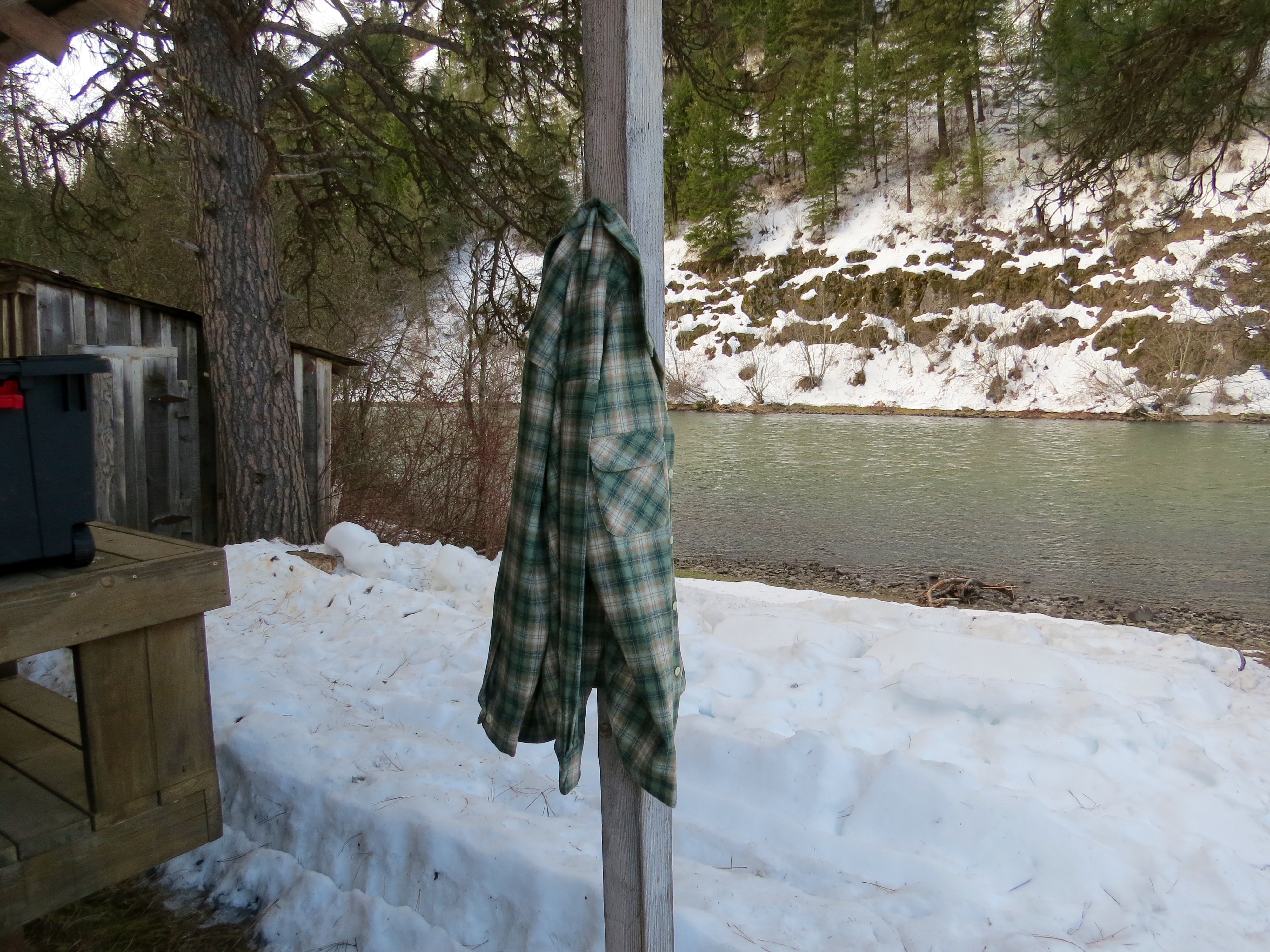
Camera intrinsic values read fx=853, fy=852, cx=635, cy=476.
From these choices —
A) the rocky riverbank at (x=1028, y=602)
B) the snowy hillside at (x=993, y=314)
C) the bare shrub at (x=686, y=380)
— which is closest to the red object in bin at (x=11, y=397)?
the rocky riverbank at (x=1028, y=602)

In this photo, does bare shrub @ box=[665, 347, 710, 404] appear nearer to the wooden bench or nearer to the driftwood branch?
the driftwood branch

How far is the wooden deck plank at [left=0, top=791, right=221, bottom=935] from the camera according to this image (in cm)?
154

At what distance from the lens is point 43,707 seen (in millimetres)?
2199

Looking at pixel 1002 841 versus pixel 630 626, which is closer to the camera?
pixel 630 626

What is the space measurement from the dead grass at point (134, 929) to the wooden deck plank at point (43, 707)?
469 millimetres

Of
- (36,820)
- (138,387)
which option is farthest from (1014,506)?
(36,820)

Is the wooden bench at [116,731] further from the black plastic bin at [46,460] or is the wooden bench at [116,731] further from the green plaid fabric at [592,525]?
the green plaid fabric at [592,525]

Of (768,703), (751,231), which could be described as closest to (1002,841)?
(768,703)

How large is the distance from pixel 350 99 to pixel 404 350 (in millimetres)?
2545

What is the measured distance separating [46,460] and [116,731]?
540 millimetres

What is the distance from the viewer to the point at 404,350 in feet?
30.2

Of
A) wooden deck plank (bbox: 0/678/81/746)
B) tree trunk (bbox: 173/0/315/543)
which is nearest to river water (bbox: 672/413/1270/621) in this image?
tree trunk (bbox: 173/0/315/543)

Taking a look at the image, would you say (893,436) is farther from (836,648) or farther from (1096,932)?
(1096,932)

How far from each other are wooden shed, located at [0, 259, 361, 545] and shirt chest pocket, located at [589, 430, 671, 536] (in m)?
4.64
